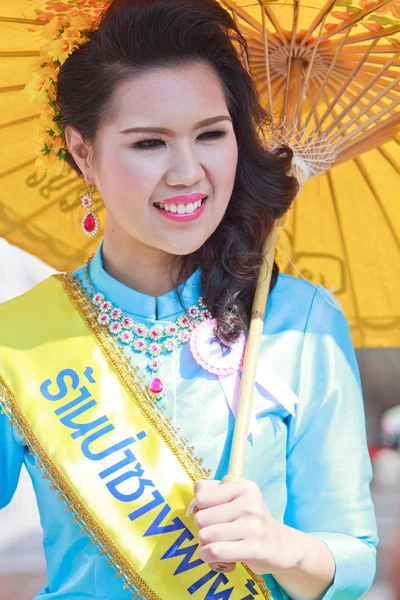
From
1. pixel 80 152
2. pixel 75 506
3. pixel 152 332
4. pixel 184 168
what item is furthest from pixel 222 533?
pixel 80 152

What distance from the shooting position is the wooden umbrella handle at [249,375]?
1.84 meters

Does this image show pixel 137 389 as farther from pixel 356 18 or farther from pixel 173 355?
pixel 356 18

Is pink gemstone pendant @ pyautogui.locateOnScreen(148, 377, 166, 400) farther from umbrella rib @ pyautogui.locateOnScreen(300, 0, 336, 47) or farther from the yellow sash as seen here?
umbrella rib @ pyautogui.locateOnScreen(300, 0, 336, 47)

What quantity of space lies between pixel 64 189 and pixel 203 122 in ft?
2.28

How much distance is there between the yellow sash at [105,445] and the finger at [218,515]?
1.08 ft

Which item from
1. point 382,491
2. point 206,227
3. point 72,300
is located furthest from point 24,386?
point 382,491

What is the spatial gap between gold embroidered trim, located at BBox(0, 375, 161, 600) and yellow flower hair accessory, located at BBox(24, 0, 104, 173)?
0.59 meters

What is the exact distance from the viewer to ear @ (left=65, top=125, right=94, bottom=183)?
216 cm

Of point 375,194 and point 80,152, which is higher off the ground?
point 80,152

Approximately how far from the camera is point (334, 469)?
1948 mm

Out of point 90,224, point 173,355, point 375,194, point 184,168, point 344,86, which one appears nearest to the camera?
point 184,168

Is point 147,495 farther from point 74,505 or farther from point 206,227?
point 206,227

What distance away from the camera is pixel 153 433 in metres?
2.12

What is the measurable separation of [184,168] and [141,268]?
353 mm
